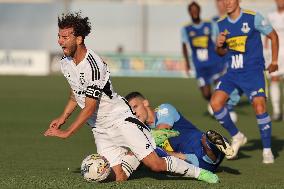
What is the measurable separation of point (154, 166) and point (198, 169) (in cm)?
55

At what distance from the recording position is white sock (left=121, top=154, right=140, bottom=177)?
1007 cm

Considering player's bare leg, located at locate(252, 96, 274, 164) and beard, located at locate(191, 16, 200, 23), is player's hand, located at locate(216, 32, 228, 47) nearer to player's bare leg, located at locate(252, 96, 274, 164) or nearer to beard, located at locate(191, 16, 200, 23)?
player's bare leg, located at locate(252, 96, 274, 164)

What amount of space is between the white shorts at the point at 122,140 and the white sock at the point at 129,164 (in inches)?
2.6

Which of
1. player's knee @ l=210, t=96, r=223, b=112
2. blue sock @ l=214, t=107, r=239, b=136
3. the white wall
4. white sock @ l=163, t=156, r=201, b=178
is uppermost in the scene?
player's knee @ l=210, t=96, r=223, b=112

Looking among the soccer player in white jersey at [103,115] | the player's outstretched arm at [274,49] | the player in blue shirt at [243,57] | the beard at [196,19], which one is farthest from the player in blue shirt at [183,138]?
the beard at [196,19]

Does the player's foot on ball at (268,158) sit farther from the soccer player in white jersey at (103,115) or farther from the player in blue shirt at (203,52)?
the player in blue shirt at (203,52)

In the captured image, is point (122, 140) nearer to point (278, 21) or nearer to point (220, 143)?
point (220, 143)

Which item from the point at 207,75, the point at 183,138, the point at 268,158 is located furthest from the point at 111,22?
the point at 183,138

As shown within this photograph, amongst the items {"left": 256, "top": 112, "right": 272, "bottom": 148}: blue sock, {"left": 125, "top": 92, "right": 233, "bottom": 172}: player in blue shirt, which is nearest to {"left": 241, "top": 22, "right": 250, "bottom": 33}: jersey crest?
{"left": 256, "top": 112, "right": 272, "bottom": 148}: blue sock

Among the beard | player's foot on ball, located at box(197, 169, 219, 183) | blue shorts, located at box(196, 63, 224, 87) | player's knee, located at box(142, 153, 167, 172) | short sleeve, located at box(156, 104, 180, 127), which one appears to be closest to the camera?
player's knee, located at box(142, 153, 167, 172)

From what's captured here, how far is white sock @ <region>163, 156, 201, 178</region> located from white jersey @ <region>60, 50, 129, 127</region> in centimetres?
76

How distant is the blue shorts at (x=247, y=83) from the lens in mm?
12172

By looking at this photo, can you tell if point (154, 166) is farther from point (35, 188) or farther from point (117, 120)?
point (35, 188)

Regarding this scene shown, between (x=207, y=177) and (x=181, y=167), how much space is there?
309mm
